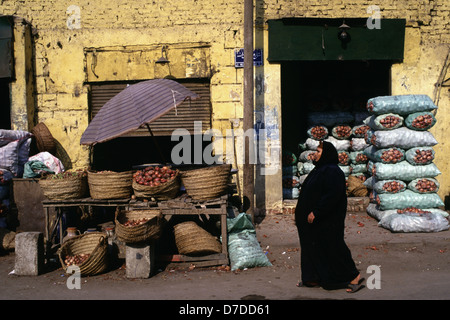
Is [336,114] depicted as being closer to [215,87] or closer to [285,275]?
[215,87]

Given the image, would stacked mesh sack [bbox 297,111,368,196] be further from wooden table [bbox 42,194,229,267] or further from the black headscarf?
the black headscarf

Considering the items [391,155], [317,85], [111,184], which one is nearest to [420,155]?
[391,155]

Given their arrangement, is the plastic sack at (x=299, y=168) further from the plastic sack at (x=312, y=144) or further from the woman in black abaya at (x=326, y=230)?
the woman in black abaya at (x=326, y=230)

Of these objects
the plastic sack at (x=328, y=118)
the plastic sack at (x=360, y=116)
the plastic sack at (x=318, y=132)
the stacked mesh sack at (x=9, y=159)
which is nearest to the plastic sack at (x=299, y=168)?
the plastic sack at (x=318, y=132)

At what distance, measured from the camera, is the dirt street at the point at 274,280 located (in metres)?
4.85

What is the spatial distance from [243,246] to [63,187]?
9.40ft

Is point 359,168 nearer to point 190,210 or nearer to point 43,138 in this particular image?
point 190,210

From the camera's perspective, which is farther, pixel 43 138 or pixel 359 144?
pixel 359 144

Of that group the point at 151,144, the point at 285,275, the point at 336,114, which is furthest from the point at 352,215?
the point at 151,144

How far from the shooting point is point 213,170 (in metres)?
6.03

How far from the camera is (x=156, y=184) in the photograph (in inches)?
239

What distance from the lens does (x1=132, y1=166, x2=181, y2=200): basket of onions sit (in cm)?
603

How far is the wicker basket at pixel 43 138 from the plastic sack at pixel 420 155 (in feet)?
23.4
